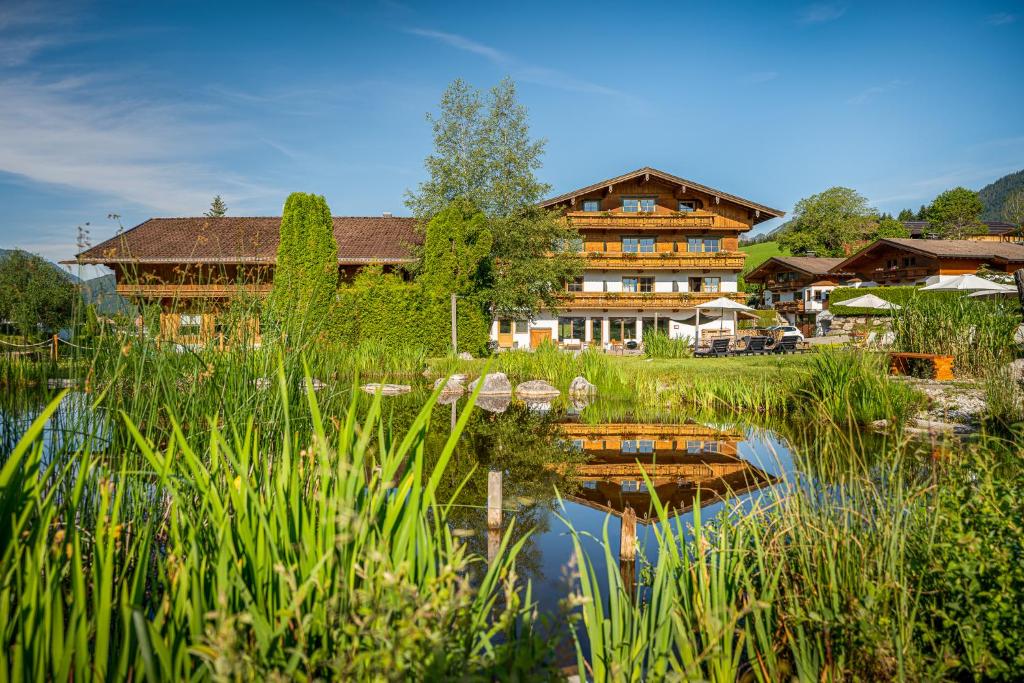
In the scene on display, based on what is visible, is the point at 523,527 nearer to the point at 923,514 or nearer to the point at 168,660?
the point at 923,514

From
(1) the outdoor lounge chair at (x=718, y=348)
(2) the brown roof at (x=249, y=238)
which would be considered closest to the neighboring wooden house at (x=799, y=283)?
(1) the outdoor lounge chair at (x=718, y=348)

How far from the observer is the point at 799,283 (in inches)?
1738

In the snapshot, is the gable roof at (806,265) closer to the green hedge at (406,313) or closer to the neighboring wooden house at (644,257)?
the neighboring wooden house at (644,257)

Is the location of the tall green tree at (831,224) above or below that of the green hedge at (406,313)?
above

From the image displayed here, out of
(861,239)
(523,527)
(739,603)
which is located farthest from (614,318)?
(861,239)

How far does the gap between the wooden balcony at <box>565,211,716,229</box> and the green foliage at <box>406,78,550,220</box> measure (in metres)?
6.36

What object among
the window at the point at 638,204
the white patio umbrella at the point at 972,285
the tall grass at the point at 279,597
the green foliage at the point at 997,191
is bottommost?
the tall grass at the point at 279,597

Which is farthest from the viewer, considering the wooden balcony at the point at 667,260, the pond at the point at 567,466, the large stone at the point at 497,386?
the wooden balcony at the point at 667,260

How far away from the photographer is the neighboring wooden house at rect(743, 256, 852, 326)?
4162 cm

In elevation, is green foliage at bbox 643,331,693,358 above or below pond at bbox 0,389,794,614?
above

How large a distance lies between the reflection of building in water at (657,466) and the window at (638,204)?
934 inches

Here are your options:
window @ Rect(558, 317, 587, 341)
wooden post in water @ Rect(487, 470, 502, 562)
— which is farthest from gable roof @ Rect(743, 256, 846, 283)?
wooden post in water @ Rect(487, 470, 502, 562)

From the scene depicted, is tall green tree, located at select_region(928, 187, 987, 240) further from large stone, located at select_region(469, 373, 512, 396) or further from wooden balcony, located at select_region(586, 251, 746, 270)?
large stone, located at select_region(469, 373, 512, 396)

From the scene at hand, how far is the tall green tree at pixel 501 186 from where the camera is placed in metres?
24.7
